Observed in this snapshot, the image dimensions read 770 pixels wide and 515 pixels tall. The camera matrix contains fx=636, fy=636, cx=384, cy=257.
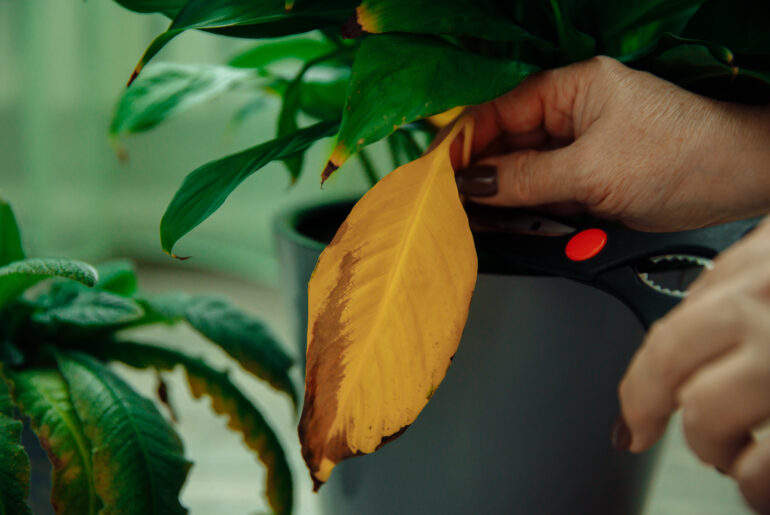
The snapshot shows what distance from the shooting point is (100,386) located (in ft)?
1.44

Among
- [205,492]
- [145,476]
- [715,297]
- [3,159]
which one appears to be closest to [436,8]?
[715,297]

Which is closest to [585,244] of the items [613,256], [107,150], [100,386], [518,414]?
[613,256]

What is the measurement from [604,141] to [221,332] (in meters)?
0.32

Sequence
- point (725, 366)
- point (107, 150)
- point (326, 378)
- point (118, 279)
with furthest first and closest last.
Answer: point (107, 150) → point (118, 279) → point (326, 378) → point (725, 366)

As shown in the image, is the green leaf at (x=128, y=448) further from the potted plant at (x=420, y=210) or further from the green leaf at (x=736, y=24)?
the green leaf at (x=736, y=24)

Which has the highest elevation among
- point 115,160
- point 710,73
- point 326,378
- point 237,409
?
point 710,73

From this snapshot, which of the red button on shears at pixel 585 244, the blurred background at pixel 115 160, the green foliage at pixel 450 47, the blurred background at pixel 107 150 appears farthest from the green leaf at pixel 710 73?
the blurred background at pixel 107 150

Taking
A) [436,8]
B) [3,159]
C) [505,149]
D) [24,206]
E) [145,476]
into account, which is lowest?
[24,206]

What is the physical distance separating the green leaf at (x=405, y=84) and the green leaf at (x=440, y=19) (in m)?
0.01

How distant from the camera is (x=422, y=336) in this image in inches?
13.6

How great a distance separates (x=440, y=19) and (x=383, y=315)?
177mm

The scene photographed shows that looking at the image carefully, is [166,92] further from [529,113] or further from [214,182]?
[529,113]

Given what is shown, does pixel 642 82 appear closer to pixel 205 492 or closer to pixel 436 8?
pixel 436 8

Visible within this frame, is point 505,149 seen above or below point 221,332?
above
